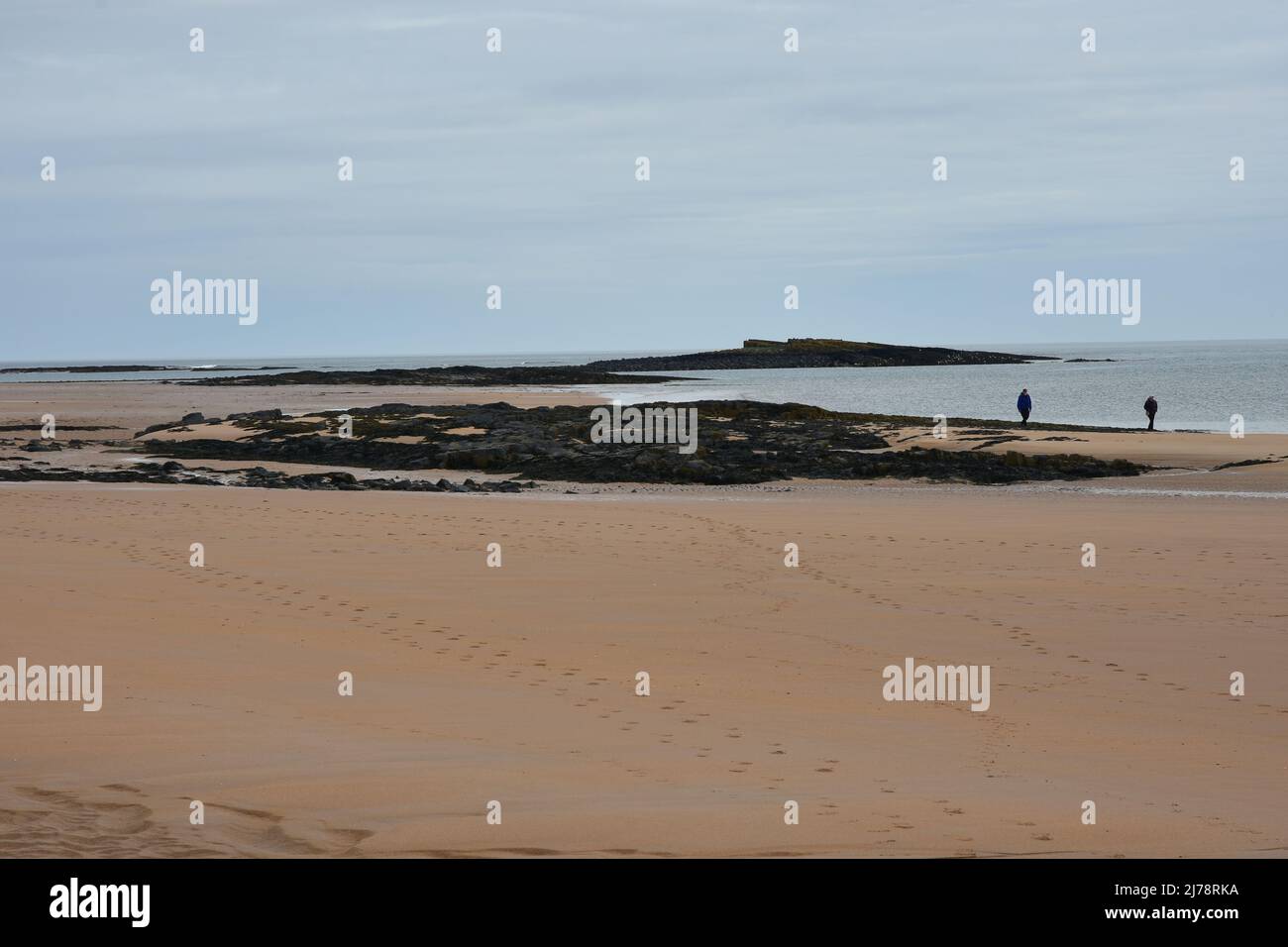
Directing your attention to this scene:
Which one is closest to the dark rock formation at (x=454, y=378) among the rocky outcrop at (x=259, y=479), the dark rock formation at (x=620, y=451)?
the dark rock formation at (x=620, y=451)

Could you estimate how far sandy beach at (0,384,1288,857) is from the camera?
627cm

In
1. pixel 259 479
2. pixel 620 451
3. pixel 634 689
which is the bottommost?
pixel 634 689

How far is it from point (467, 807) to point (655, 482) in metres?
24.0

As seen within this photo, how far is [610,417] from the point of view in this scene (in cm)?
4184

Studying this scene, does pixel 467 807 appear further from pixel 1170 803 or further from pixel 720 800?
pixel 1170 803

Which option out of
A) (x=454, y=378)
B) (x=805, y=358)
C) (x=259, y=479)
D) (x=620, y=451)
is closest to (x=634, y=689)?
(x=259, y=479)

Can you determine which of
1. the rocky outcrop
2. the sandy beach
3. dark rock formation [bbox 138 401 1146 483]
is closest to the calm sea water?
dark rock formation [bbox 138 401 1146 483]

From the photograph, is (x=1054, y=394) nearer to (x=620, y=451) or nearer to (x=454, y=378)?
(x=454, y=378)

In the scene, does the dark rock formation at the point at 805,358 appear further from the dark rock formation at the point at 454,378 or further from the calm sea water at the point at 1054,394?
the dark rock formation at the point at 454,378

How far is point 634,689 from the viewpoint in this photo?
A: 952 centimetres

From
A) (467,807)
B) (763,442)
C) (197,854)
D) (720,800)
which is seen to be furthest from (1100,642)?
(763,442)

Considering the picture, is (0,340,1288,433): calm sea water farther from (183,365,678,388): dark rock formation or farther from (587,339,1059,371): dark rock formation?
(587,339,1059,371): dark rock formation

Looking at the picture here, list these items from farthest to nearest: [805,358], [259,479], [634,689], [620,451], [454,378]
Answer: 1. [805,358]
2. [454,378]
3. [620,451]
4. [259,479]
5. [634,689]

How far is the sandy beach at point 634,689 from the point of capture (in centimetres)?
627
